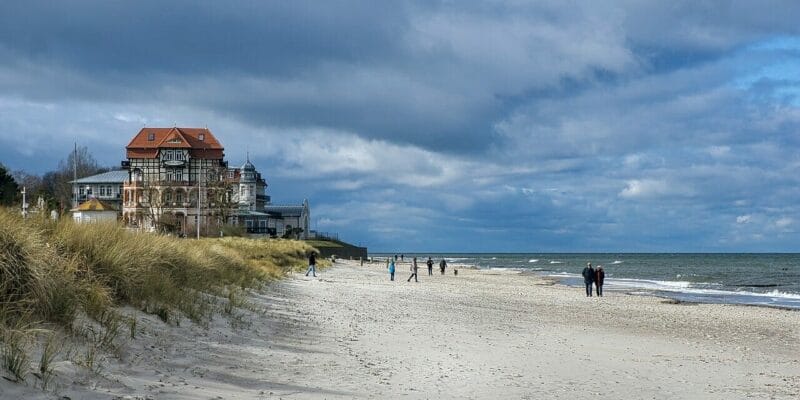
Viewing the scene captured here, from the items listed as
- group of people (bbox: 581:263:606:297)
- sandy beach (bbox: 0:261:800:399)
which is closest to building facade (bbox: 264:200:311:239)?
group of people (bbox: 581:263:606:297)

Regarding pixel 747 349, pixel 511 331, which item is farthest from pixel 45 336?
pixel 747 349

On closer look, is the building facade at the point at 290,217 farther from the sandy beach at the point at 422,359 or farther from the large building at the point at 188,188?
the sandy beach at the point at 422,359

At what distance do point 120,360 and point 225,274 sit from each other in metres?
13.2

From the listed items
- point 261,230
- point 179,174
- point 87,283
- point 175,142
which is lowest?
point 87,283

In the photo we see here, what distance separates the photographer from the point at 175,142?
9394 centimetres

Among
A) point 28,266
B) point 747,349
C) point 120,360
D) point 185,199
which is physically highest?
point 185,199

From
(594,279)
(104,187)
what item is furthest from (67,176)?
(594,279)

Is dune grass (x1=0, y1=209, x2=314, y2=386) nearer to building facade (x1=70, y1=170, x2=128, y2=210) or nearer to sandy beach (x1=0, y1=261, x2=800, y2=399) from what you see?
sandy beach (x1=0, y1=261, x2=800, y2=399)

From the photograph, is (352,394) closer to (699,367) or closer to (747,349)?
(699,367)

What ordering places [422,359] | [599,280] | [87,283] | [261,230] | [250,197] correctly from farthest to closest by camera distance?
[250,197] < [261,230] < [599,280] < [422,359] < [87,283]

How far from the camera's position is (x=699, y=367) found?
44.0ft

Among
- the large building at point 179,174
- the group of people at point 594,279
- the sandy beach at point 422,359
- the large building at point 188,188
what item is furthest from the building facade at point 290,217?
the sandy beach at point 422,359

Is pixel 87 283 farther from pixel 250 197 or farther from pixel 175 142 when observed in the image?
pixel 250 197

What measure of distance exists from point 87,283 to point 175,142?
87605 mm
